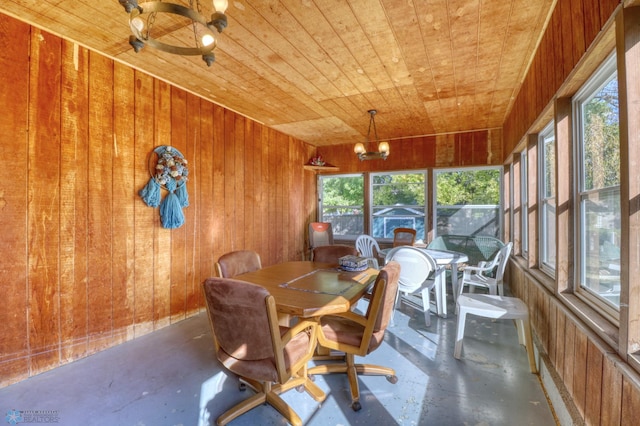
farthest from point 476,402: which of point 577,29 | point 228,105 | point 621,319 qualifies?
point 228,105

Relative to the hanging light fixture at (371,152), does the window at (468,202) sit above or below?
below

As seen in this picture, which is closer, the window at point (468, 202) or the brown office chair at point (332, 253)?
the brown office chair at point (332, 253)

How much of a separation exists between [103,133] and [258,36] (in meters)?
1.69

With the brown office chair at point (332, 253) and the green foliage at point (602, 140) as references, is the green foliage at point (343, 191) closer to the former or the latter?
the brown office chair at point (332, 253)

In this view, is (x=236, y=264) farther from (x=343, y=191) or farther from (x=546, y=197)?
(x=343, y=191)

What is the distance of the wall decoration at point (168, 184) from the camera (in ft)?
9.78

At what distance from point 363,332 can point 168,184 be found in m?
2.48

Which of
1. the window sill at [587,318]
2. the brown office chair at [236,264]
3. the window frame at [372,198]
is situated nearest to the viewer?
the window sill at [587,318]

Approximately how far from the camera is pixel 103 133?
105 inches

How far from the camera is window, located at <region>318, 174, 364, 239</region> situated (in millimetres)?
6000

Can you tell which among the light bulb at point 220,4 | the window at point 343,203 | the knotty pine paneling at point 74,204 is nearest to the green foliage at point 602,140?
the light bulb at point 220,4

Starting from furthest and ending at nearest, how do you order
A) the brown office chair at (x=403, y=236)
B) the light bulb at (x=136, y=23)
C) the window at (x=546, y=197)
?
the brown office chair at (x=403, y=236) → the window at (x=546, y=197) → the light bulb at (x=136, y=23)

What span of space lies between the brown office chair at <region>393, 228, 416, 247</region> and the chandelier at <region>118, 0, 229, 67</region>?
4084mm

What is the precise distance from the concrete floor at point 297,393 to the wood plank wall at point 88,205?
0.35 m
